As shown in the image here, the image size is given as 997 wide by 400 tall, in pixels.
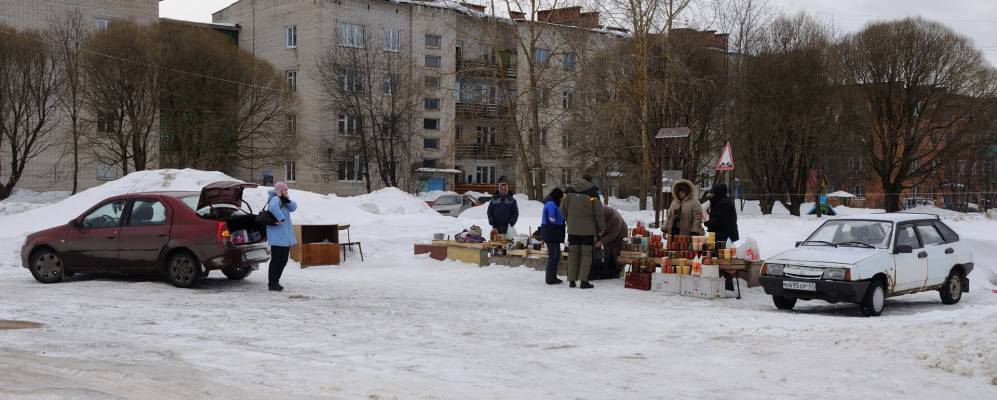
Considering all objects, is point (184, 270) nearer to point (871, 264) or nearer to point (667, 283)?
point (667, 283)

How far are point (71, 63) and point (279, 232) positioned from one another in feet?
124

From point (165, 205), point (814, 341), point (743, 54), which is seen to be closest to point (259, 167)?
point (743, 54)

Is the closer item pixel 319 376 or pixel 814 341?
pixel 319 376

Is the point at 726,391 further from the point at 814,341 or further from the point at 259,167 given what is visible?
the point at 259,167

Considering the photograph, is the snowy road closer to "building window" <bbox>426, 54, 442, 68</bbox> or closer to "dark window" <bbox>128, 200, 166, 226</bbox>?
"dark window" <bbox>128, 200, 166, 226</bbox>

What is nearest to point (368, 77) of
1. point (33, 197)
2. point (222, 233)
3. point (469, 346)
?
point (33, 197)

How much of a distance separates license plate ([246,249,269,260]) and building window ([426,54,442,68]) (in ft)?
163

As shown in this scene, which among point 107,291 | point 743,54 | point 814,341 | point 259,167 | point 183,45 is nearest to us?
point 814,341

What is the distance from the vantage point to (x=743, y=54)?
4256 cm

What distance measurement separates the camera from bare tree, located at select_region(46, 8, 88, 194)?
45688 millimetres

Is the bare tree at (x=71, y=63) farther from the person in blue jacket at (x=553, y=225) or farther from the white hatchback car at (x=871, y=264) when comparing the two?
the white hatchback car at (x=871, y=264)

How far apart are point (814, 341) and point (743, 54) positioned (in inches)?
1385

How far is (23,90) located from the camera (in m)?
45.0

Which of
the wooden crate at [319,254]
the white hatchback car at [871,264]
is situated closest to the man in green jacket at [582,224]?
the white hatchback car at [871,264]
